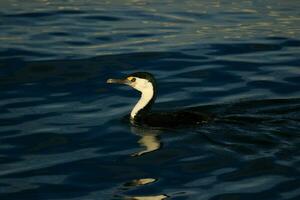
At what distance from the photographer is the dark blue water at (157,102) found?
40.7 feet

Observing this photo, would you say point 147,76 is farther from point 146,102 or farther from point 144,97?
point 146,102

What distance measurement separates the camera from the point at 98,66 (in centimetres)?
2025

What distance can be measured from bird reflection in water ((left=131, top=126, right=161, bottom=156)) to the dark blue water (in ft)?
0.11

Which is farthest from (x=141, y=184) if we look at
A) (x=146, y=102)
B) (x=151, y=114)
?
(x=146, y=102)

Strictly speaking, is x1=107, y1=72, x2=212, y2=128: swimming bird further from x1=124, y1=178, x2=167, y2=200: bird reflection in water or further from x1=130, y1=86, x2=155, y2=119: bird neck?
x1=124, y1=178, x2=167, y2=200: bird reflection in water

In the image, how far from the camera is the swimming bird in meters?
15.0

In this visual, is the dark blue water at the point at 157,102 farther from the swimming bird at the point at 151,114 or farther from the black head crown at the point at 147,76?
the black head crown at the point at 147,76

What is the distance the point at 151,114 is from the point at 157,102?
1.83 meters

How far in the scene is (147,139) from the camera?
14.7m

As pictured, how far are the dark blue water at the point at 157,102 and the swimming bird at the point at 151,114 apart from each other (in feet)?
0.71

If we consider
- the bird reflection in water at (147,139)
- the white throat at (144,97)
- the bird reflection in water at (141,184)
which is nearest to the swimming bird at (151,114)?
the white throat at (144,97)

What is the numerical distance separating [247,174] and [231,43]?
10.5 m

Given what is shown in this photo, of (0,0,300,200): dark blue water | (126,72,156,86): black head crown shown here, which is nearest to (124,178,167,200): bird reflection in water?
(0,0,300,200): dark blue water

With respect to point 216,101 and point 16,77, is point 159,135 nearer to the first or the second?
point 216,101
